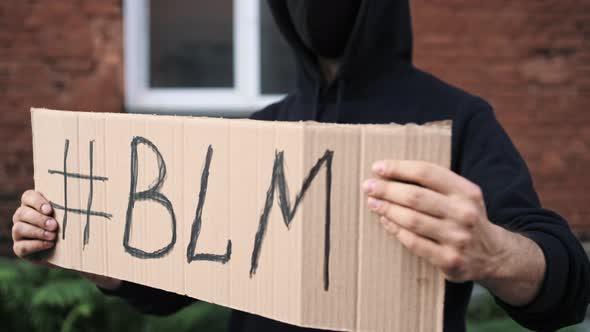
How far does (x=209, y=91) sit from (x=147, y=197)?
336 centimetres

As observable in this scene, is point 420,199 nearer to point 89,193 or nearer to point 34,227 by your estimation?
point 89,193

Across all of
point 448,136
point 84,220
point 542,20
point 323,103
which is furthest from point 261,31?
point 448,136

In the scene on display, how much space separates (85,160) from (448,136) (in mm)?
775

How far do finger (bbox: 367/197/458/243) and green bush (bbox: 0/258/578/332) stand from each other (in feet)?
8.95

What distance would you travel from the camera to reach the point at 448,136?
0.99 meters

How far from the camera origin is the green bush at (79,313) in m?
3.48

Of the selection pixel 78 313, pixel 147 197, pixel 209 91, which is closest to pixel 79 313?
pixel 78 313

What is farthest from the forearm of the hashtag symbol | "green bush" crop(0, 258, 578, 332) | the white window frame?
the white window frame

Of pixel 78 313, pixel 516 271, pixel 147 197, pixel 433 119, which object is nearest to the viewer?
pixel 516 271

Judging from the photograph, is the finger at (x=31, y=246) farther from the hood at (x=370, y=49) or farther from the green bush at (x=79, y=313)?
the green bush at (x=79, y=313)

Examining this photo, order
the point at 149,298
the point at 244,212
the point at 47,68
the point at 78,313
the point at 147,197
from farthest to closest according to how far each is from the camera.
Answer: the point at 47,68 < the point at 78,313 < the point at 149,298 < the point at 147,197 < the point at 244,212

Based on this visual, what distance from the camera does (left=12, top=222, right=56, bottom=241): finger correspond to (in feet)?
4.62

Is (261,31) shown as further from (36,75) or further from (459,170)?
(459,170)

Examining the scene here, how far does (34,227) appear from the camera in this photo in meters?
1.42
